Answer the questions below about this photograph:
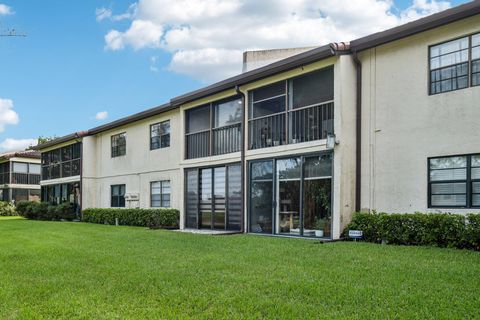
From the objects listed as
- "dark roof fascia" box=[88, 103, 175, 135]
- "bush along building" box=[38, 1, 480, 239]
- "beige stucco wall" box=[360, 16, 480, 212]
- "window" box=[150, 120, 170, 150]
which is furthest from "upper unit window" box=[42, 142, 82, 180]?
"beige stucco wall" box=[360, 16, 480, 212]

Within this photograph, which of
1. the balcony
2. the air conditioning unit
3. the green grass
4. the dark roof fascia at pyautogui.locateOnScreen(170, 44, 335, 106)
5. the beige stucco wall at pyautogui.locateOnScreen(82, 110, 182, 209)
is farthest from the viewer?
the air conditioning unit

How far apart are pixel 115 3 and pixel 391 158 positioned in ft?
36.1

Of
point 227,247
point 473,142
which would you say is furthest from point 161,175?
point 473,142

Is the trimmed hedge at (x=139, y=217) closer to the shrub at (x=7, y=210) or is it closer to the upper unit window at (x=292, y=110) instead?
the upper unit window at (x=292, y=110)

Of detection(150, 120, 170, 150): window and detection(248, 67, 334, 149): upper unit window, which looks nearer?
detection(248, 67, 334, 149): upper unit window

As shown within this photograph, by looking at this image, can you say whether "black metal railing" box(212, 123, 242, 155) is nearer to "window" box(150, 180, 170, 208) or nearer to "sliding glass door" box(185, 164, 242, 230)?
"sliding glass door" box(185, 164, 242, 230)

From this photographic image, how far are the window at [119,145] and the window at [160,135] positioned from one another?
2788 mm

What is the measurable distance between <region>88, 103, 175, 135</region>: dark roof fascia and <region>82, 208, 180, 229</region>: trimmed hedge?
14.7ft

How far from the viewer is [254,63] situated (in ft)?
70.0

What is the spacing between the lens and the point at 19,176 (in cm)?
4034

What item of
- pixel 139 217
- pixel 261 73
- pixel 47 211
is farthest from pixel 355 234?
pixel 47 211

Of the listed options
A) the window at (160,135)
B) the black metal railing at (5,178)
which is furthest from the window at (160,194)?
the black metal railing at (5,178)

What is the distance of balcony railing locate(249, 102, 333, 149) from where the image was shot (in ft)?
42.9

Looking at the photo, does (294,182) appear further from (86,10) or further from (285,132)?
(86,10)
